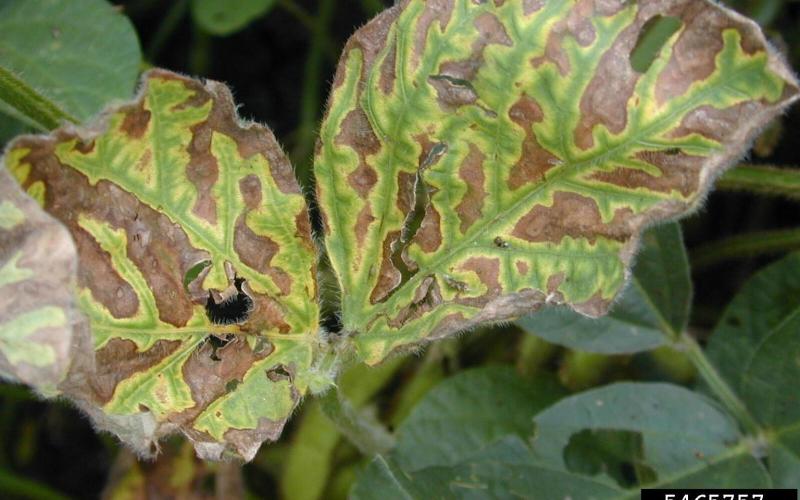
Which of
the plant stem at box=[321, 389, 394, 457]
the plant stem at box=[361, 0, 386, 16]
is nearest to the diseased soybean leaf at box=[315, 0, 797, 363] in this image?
the plant stem at box=[321, 389, 394, 457]

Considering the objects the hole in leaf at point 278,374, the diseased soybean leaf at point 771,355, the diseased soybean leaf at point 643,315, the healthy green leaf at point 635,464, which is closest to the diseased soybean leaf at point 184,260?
the hole in leaf at point 278,374

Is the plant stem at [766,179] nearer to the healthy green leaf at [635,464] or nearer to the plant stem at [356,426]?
the healthy green leaf at [635,464]

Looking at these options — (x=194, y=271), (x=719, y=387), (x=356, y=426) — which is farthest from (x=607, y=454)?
(x=194, y=271)

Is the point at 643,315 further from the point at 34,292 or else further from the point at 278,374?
the point at 34,292

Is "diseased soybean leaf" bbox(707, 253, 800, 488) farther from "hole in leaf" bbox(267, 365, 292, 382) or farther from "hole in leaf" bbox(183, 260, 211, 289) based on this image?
"hole in leaf" bbox(183, 260, 211, 289)

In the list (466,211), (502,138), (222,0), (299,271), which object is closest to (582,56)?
(502,138)

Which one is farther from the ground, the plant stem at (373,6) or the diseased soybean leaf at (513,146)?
the diseased soybean leaf at (513,146)

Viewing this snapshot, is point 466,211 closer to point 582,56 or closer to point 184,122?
point 582,56
